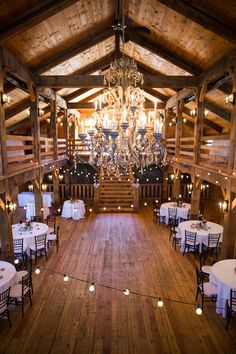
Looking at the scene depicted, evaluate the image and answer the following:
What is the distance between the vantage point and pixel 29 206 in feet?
42.4

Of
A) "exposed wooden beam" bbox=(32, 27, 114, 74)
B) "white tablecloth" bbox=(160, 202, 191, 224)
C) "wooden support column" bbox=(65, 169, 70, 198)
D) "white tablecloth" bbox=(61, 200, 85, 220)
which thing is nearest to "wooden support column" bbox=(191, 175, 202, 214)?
"white tablecloth" bbox=(160, 202, 191, 224)

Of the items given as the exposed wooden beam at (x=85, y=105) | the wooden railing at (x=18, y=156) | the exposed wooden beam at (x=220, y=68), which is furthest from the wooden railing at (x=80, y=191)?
Result: the exposed wooden beam at (x=220, y=68)

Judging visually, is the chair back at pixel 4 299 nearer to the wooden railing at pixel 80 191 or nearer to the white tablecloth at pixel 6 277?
the white tablecloth at pixel 6 277

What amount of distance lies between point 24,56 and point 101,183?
29.7 feet

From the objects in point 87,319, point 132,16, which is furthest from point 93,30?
point 87,319

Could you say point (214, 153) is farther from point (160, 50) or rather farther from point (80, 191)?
point (80, 191)

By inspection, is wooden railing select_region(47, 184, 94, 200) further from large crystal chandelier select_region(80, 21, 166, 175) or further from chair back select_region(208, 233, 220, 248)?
large crystal chandelier select_region(80, 21, 166, 175)

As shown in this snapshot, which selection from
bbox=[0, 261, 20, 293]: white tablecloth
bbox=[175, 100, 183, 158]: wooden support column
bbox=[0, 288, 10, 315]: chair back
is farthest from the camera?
bbox=[175, 100, 183, 158]: wooden support column

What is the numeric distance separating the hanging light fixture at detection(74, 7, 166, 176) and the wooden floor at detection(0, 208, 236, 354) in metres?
3.63

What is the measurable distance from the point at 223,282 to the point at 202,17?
6.93 m

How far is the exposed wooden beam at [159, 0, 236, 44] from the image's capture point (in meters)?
6.40

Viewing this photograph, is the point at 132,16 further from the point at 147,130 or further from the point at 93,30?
the point at 147,130

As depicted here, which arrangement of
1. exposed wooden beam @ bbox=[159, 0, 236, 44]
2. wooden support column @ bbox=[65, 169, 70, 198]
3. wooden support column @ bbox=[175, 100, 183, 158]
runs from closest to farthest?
1. exposed wooden beam @ bbox=[159, 0, 236, 44]
2. wooden support column @ bbox=[175, 100, 183, 158]
3. wooden support column @ bbox=[65, 169, 70, 198]

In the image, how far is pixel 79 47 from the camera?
30.5 feet
